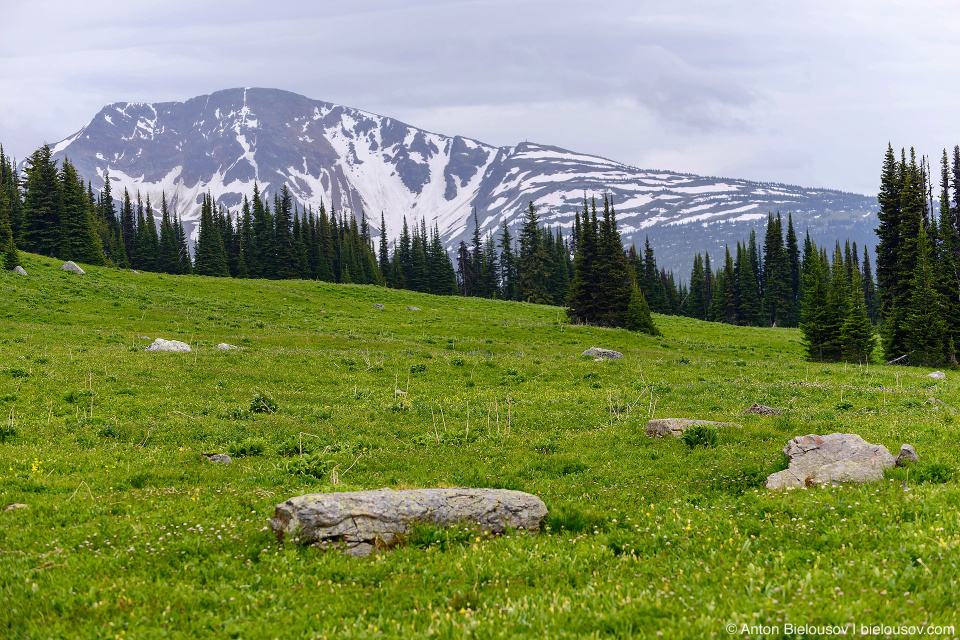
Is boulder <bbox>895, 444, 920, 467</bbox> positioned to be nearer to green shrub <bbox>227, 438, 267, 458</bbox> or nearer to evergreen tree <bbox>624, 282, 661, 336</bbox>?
green shrub <bbox>227, 438, 267, 458</bbox>

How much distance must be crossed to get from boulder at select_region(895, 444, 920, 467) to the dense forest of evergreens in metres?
39.3

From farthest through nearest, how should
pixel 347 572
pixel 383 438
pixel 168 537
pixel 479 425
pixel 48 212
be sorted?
pixel 48 212, pixel 479 425, pixel 383 438, pixel 168 537, pixel 347 572

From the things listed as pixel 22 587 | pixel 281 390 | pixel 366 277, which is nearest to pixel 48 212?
pixel 366 277

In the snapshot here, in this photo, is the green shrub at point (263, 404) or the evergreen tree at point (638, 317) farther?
the evergreen tree at point (638, 317)

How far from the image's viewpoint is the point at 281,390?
24.0 metres

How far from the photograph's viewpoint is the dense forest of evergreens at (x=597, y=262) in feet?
164

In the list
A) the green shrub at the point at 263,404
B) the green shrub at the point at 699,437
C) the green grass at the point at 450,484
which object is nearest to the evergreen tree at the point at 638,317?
the green grass at the point at 450,484

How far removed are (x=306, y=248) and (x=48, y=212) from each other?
46.1 m

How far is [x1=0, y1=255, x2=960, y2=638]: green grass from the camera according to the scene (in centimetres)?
638

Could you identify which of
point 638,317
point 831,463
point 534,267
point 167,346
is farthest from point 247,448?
point 534,267

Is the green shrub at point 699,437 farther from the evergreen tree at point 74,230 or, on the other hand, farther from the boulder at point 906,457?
the evergreen tree at point 74,230

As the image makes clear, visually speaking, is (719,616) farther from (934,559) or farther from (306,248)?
(306,248)

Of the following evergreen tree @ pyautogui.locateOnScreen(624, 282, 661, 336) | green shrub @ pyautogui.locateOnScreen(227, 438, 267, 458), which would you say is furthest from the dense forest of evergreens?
green shrub @ pyautogui.locateOnScreen(227, 438, 267, 458)

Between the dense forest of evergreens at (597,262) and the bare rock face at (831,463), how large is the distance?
39810 millimetres
